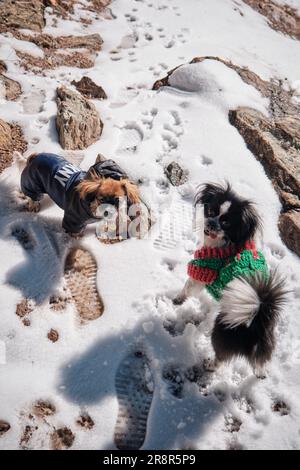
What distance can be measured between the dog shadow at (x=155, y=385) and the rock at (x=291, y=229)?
1.69m

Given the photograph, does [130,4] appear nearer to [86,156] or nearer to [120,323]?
[86,156]

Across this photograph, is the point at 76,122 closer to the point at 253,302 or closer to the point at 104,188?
the point at 104,188

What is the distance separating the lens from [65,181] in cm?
331

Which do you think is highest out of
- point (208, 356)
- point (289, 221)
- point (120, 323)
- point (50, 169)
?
point (289, 221)

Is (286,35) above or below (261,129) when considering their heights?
above

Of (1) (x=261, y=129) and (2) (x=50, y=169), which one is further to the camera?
(1) (x=261, y=129)

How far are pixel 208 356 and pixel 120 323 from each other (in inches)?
34.8

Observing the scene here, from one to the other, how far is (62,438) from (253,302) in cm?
180

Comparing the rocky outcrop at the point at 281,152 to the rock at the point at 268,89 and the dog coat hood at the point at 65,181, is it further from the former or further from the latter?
the dog coat hood at the point at 65,181

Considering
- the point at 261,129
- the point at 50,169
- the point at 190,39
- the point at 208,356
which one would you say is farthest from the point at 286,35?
the point at 208,356

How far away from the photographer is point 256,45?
7414mm

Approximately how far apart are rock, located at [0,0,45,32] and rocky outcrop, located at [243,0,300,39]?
19.4ft

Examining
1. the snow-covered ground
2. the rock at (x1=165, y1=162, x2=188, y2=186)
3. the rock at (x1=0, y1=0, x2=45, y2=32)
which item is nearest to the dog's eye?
the snow-covered ground

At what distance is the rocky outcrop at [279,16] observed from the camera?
8.94 m
